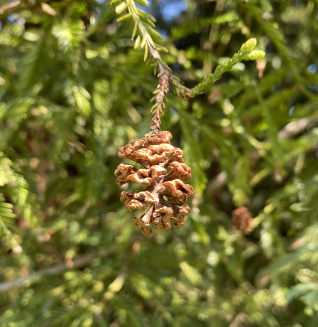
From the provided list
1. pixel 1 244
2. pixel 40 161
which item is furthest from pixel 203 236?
pixel 1 244

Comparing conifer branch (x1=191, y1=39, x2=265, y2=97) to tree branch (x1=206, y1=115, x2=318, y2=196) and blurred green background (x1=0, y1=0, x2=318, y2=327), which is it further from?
tree branch (x1=206, y1=115, x2=318, y2=196)

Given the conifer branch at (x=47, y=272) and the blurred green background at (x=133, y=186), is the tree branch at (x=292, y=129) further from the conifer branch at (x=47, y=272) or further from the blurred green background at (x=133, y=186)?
the conifer branch at (x=47, y=272)

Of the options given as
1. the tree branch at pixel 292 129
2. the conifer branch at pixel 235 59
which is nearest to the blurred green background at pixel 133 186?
the tree branch at pixel 292 129

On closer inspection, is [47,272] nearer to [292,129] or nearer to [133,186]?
[133,186]

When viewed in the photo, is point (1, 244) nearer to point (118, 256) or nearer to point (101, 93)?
point (118, 256)

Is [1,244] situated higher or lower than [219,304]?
higher

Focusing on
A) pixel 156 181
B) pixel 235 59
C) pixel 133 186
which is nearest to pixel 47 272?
pixel 133 186
